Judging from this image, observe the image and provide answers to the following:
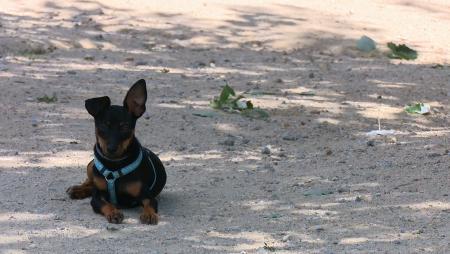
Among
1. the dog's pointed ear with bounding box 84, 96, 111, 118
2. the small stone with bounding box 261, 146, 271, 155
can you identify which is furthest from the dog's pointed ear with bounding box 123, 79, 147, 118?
the small stone with bounding box 261, 146, 271, 155

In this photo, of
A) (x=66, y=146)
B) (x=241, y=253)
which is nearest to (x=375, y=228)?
(x=241, y=253)

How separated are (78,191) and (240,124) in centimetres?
277

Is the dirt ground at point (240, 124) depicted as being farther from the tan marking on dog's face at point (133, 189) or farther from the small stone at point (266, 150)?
the tan marking on dog's face at point (133, 189)

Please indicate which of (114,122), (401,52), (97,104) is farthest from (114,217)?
(401,52)

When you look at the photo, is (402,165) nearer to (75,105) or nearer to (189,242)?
(189,242)

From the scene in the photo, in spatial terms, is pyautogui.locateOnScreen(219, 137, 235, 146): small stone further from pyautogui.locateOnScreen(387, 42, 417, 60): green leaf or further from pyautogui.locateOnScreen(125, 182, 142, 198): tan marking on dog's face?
pyautogui.locateOnScreen(387, 42, 417, 60): green leaf

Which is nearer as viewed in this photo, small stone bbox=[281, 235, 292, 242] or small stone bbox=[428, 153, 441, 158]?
small stone bbox=[281, 235, 292, 242]

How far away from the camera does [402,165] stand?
25.4 feet

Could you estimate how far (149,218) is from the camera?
254 inches

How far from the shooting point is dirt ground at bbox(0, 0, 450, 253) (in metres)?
6.22

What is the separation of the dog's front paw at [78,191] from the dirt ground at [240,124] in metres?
0.06

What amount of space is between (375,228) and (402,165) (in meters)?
1.67

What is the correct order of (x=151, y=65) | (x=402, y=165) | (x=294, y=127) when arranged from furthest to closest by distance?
(x=151, y=65) → (x=294, y=127) → (x=402, y=165)

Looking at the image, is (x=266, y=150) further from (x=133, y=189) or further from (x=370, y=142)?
(x=133, y=189)
